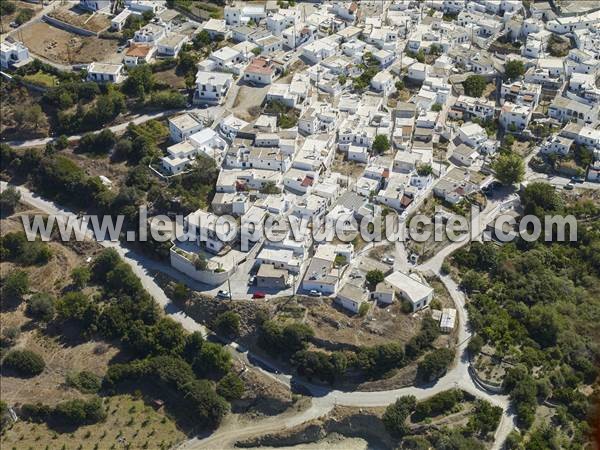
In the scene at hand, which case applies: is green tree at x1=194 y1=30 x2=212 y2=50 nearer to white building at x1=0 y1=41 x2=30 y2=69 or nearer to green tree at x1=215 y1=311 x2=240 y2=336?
white building at x1=0 y1=41 x2=30 y2=69

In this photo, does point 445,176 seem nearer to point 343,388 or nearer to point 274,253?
point 274,253

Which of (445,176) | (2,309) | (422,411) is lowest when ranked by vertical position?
(2,309)

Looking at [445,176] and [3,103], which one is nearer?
[445,176]

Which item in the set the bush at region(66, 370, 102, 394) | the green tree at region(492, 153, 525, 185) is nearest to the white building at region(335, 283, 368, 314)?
the green tree at region(492, 153, 525, 185)

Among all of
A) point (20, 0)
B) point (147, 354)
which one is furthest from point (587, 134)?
point (20, 0)

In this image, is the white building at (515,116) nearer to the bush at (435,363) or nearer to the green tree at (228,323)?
the bush at (435,363)
